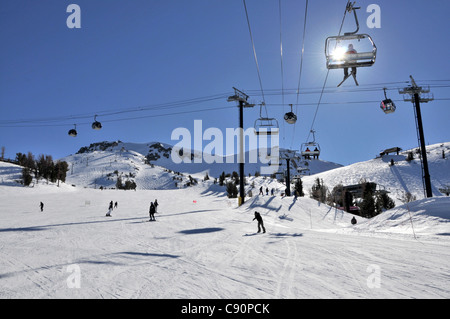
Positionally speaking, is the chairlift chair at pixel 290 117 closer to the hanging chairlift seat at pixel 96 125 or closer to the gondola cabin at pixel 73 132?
the hanging chairlift seat at pixel 96 125

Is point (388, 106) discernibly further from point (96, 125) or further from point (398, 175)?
point (398, 175)

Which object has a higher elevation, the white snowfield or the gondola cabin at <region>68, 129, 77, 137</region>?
the gondola cabin at <region>68, 129, 77, 137</region>

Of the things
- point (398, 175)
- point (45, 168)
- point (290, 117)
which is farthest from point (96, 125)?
point (398, 175)

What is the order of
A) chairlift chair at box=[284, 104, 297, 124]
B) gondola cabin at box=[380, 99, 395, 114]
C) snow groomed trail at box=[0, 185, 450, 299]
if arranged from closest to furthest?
snow groomed trail at box=[0, 185, 450, 299] → chairlift chair at box=[284, 104, 297, 124] → gondola cabin at box=[380, 99, 395, 114]

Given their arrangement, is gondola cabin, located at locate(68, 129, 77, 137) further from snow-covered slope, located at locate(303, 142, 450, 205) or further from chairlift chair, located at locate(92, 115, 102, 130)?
snow-covered slope, located at locate(303, 142, 450, 205)

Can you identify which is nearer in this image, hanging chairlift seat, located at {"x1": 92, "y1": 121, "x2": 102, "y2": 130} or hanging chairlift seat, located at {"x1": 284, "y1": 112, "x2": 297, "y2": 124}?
hanging chairlift seat, located at {"x1": 284, "y1": 112, "x2": 297, "y2": 124}

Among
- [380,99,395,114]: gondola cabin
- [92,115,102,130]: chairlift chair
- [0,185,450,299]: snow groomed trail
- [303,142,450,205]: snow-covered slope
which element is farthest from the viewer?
[303,142,450,205]: snow-covered slope

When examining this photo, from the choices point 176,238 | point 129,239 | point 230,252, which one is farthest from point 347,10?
point 129,239

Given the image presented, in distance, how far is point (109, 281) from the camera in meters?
5.77

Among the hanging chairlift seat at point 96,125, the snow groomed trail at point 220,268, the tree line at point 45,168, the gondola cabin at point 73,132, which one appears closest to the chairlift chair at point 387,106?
the snow groomed trail at point 220,268

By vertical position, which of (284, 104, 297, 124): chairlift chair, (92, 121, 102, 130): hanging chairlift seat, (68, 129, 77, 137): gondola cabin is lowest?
(284, 104, 297, 124): chairlift chair

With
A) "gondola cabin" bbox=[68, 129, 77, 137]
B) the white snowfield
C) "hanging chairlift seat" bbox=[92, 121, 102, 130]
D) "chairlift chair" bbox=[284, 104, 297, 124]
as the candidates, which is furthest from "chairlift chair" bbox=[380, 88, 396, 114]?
"gondola cabin" bbox=[68, 129, 77, 137]
